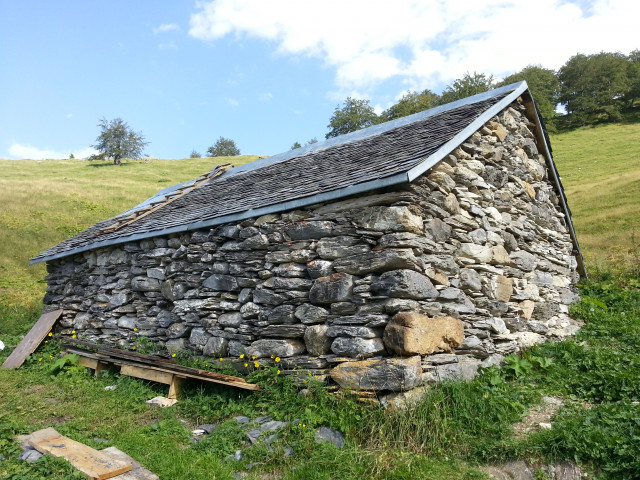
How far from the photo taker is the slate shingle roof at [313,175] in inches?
227

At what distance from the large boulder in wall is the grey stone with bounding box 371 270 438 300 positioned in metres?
0.21

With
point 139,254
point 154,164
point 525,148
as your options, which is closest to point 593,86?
point 154,164

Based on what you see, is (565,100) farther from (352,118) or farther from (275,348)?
(275,348)

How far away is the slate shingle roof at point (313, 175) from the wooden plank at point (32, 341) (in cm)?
125

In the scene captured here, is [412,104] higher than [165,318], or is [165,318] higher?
[412,104]

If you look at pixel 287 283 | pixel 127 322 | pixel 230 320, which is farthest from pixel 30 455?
pixel 127 322

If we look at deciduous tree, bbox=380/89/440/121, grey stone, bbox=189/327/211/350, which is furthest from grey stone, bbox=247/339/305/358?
deciduous tree, bbox=380/89/440/121

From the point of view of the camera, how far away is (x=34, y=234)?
19.1 meters

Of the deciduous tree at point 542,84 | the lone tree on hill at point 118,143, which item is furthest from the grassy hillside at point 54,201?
the deciduous tree at point 542,84

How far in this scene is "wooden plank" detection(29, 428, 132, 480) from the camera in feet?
13.0

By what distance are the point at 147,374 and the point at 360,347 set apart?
131 inches

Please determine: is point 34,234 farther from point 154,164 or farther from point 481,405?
point 154,164

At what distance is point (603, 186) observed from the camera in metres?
22.0

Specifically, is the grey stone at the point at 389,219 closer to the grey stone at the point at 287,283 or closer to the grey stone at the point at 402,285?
the grey stone at the point at 402,285
